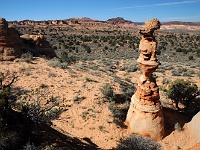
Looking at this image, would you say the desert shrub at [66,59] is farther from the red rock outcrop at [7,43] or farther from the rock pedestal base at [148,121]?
the rock pedestal base at [148,121]

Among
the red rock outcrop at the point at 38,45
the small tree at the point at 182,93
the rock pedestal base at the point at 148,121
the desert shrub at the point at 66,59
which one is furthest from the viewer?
the desert shrub at the point at 66,59

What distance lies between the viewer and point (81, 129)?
10.2 metres

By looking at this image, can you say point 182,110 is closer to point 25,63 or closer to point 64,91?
point 64,91

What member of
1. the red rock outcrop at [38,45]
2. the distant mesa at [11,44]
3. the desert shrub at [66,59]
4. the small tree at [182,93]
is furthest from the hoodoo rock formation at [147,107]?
the red rock outcrop at [38,45]

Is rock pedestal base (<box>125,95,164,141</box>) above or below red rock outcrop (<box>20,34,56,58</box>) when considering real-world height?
below

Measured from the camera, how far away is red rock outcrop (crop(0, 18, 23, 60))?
17.6 meters

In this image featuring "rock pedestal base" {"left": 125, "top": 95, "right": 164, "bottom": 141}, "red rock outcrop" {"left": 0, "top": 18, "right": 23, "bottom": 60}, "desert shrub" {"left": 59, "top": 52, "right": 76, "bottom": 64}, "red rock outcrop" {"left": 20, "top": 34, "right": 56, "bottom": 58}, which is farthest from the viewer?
"desert shrub" {"left": 59, "top": 52, "right": 76, "bottom": 64}

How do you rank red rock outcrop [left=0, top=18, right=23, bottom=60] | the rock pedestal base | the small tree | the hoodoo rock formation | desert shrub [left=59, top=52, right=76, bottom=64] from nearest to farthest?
1. the hoodoo rock formation
2. the rock pedestal base
3. the small tree
4. red rock outcrop [left=0, top=18, right=23, bottom=60]
5. desert shrub [left=59, top=52, right=76, bottom=64]

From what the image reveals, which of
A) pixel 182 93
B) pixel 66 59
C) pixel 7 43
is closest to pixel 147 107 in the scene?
pixel 182 93

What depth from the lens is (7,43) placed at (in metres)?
18.0

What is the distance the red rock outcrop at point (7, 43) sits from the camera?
1756cm

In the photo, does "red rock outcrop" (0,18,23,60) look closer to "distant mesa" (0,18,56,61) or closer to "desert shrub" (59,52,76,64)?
"distant mesa" (0,18,56,61)

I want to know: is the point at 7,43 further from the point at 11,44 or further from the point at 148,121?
the point at 148,121

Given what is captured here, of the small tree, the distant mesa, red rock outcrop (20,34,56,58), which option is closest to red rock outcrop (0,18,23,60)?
the distant mesa
